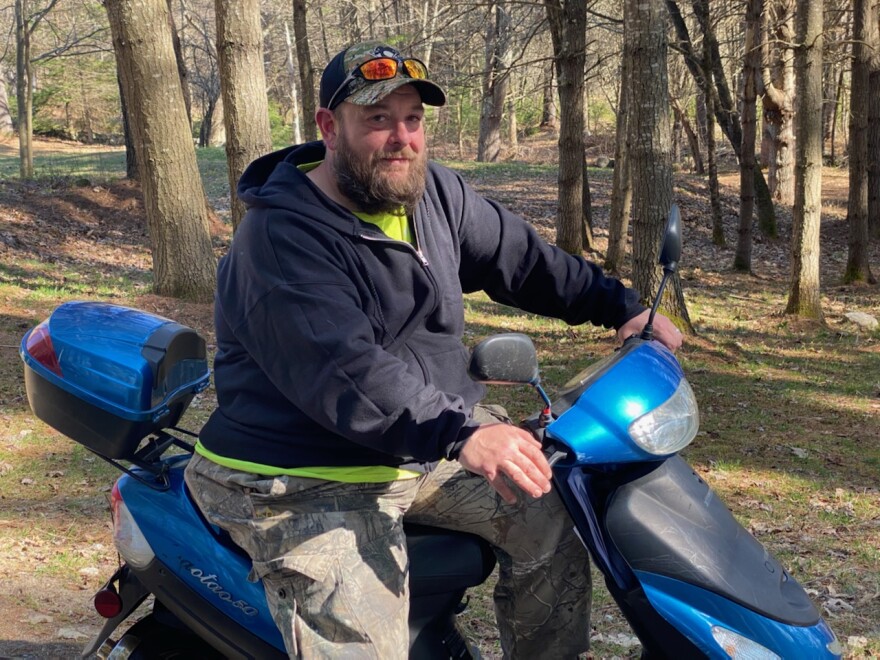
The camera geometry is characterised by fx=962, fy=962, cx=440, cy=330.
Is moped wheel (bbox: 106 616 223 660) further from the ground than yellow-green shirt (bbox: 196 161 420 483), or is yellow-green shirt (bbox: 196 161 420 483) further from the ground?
yellow-green shirt (bbox: 196 161 420 483)

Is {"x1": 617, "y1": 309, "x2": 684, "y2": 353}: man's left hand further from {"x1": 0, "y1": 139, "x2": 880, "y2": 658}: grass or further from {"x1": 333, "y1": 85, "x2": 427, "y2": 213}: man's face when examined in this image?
{"x1": 0, "y1": 139, "x2": 880, "y2": 658}: grass

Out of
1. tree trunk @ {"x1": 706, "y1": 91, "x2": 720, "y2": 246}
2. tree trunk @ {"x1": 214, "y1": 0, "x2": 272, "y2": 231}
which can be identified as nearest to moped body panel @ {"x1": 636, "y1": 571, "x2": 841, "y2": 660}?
tree trunk @ {"x1": 214, "y1": 0, "x2": 272, "y2": 231}

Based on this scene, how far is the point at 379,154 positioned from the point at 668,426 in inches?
39.9

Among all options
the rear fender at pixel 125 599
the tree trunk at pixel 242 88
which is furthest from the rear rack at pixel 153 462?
the tree trunk at pixel 242 88

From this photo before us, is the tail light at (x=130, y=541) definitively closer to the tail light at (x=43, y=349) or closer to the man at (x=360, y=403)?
the man at (x=360, y=403)

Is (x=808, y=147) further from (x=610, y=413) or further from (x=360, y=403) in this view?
(x=360, y=403)

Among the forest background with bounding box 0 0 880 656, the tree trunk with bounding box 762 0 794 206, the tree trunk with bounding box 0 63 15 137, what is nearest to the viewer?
the forest background with bounding box 0 0 880 656

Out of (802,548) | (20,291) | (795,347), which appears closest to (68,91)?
(20,291)

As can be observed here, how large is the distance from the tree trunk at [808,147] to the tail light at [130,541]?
10.2 m

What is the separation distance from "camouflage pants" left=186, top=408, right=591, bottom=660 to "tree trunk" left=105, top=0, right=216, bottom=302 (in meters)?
7.51

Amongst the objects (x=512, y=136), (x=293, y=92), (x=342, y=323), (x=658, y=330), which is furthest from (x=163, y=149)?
(x=512, y=136)

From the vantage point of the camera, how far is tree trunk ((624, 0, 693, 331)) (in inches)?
339

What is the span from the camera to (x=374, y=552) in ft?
7.85

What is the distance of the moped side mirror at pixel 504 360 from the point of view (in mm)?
2047
